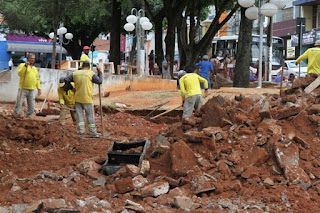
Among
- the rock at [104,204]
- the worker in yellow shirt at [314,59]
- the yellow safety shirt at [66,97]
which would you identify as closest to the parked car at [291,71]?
the worker in yellow shirt at [314,59]

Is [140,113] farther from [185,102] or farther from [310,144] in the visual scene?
[310,144]

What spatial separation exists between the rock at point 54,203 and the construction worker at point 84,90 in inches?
204

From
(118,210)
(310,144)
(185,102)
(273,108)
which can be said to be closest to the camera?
(118,210)

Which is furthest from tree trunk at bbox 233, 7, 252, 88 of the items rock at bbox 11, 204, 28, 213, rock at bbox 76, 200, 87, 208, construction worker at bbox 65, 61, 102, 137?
rock at bbox 11, 204, 28, 213

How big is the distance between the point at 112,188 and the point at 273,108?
2889mm

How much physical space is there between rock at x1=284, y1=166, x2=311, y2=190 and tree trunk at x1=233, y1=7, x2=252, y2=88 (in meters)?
12.7

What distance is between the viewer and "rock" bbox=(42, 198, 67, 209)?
260 inches

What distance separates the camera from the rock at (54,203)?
21.6 feet


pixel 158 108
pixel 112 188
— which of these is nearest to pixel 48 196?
pixel 112 188

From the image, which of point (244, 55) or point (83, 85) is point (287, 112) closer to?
point (83, 85)

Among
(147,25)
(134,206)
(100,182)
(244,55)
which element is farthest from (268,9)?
(134,206)

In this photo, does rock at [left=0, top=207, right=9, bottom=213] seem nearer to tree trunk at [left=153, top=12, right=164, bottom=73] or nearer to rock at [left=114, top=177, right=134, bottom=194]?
rock at [left=114, top=177, right=134, bottom=194]

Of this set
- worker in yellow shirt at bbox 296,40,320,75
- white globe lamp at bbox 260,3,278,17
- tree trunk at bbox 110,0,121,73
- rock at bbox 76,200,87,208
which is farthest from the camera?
tree trunk at bbox 110,0,121,73

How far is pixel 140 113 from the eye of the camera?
56.0ft
